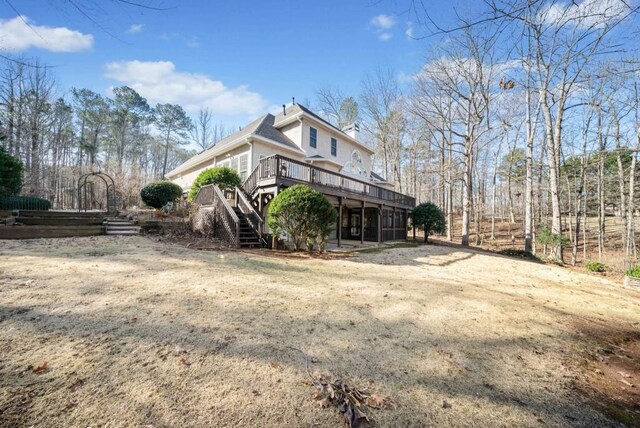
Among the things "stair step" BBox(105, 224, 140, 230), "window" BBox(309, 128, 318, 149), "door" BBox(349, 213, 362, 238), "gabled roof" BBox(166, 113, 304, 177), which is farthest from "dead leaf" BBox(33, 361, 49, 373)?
"window" BBox(309, 128, 318, 149)

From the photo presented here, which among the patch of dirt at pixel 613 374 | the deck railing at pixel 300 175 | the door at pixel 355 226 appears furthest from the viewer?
the door at pixel 355 226


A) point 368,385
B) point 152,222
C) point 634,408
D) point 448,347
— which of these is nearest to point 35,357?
point 368,385

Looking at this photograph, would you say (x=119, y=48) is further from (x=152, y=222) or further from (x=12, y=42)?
(x=152, y=222)

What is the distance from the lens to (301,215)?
909 centimetres

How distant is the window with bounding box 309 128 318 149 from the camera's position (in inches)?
687

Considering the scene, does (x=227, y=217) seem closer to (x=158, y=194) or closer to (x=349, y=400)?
(x=158, y=194)

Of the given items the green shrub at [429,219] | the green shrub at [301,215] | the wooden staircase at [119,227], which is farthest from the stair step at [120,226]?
the green shrub at [429,219]

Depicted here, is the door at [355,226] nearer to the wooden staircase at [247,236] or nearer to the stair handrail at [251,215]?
the stair handrail at [251,215]

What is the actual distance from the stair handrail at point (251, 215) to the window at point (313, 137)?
7705 mm

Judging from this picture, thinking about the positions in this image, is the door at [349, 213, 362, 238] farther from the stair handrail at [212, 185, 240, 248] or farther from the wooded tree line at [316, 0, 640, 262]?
the stair handrail at [212, 185, 240, 248]

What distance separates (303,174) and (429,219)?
442 inches

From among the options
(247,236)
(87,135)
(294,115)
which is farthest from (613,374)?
(87,135)

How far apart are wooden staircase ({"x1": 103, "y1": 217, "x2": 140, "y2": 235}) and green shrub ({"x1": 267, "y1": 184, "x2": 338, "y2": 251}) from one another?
5.91m

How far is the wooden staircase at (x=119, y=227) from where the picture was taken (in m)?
10.1
